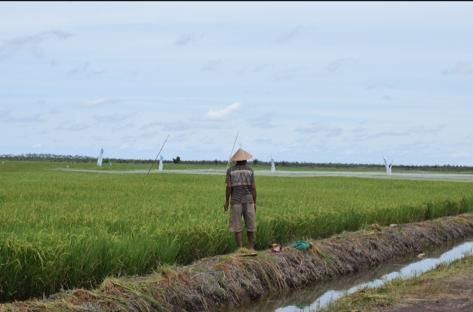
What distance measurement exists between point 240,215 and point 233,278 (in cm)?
163

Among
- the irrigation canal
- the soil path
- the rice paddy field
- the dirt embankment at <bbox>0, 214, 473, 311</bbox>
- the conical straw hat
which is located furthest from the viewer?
the conical straw hat

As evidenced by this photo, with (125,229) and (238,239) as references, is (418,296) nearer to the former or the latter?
(238,239)

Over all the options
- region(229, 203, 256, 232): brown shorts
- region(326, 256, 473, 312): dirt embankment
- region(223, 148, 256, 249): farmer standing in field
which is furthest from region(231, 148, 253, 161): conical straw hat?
region(326, 256, 473, 312): dirt embankment

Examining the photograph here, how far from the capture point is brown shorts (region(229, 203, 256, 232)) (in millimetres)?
10188

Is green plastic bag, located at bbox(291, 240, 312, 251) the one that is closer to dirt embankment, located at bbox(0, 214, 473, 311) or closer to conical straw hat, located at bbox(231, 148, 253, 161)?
dirt embankment, located at bbox(0, 214, 473, 311)

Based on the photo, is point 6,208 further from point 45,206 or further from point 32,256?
point 32,256

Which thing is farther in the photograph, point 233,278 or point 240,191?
point 240,191

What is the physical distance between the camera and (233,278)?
8758 mm

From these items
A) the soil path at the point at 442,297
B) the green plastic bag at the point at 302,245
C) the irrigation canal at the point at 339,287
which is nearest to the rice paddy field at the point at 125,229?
the green plastic bag at the point at 302,245

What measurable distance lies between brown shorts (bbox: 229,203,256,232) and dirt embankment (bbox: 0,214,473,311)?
54cm

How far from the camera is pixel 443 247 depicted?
14836 mm

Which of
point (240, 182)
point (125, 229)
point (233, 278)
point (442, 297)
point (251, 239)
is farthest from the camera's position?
point (251, 239)

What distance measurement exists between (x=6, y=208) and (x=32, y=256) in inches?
213

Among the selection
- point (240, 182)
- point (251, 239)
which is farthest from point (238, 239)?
point (240, 182)
